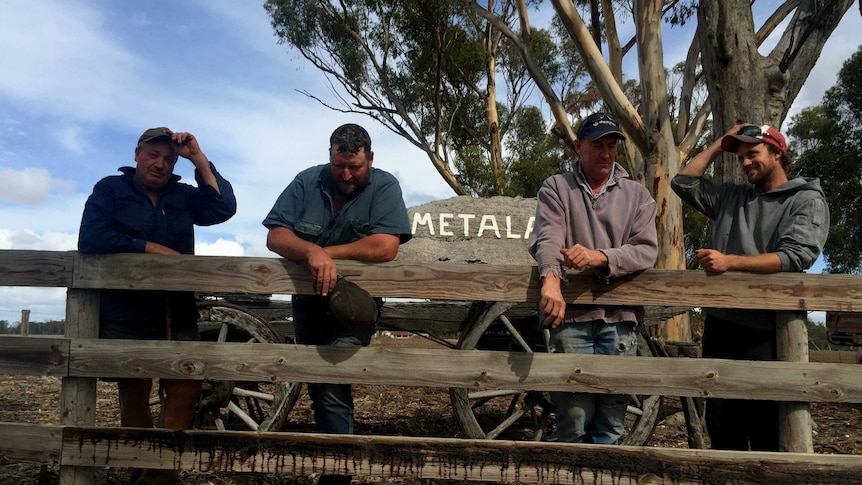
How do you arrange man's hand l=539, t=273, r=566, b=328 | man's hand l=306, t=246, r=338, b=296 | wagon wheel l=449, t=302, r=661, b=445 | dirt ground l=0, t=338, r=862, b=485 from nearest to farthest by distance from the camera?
man's hand l=539, t=273, r=566, b=328 < man's hand l=306, t=246, r=338, b=296 < dirt ground l=0, t=338, r=862, b=485 < wagon wheel l=449, t=302, r=661, b=445

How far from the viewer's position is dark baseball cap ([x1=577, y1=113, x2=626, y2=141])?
3.02 m

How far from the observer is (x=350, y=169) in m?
3.23

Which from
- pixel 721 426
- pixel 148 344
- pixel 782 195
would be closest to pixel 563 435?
pixel 721 426

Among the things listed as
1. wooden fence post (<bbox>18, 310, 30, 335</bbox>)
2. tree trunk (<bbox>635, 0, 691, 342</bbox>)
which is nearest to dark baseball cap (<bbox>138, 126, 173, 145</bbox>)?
tree trunk (<bbox>635, 0, 691, 342</bbox>)

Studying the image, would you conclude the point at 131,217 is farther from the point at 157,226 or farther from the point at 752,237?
the point at 752,237

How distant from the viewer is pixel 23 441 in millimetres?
3166

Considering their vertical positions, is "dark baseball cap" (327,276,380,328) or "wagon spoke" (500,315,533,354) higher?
"dark baseball cap" (327,276,380,328)

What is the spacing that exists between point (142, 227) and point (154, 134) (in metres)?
0.47

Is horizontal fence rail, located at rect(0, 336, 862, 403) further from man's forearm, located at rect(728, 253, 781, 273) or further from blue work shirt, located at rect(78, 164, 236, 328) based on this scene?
man's forearm, located at rect(728, 253, 781, 273)

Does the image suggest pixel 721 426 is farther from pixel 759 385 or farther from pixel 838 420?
pixel 838 420

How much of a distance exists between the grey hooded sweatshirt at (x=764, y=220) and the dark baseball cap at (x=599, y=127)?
0.56 meters

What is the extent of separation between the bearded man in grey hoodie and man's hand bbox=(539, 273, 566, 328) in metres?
0.69

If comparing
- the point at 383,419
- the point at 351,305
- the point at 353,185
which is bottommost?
the point at 383,419

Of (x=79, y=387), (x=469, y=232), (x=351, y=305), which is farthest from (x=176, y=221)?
(x=469, y=232)
